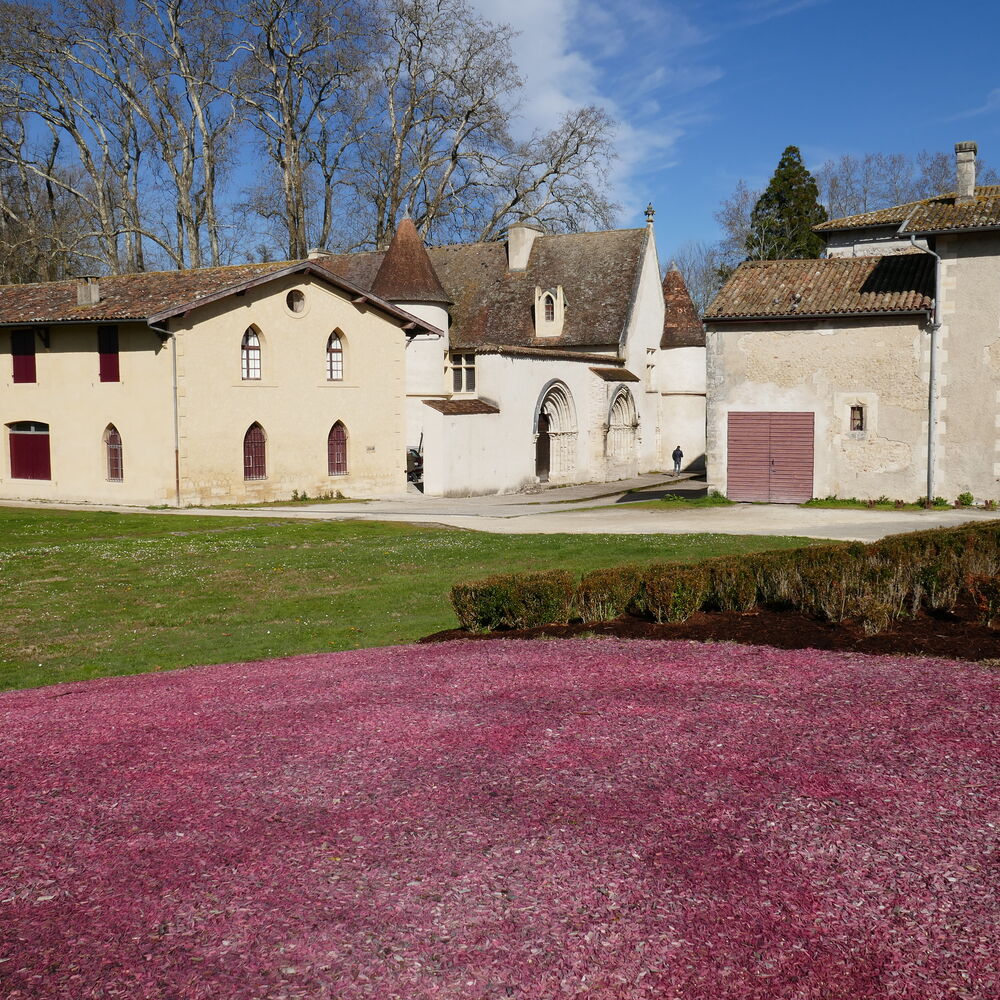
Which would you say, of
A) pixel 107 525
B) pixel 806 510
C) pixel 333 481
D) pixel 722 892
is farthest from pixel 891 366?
pixel 722 892

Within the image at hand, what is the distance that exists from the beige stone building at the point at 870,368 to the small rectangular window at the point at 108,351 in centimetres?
1688

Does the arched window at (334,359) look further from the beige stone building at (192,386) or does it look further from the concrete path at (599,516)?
the concrete path at (599,516)

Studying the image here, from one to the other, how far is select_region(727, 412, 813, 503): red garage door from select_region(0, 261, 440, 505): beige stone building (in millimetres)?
12143

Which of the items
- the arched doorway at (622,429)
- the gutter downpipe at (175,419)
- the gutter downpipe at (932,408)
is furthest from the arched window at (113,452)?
the gutter downpipe at (932,408)

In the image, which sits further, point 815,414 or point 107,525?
point 815,414

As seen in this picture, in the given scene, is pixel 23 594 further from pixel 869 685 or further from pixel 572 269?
pixel 572 269

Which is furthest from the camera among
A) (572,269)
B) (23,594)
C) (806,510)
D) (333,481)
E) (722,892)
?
(572,269)

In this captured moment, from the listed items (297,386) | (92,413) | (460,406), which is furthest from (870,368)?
(92,413)

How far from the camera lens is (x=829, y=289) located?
28.7 metres

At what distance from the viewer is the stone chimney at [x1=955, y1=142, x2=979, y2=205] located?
27.5 metres

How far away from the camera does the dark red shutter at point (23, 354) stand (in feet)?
105

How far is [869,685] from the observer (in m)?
8.10

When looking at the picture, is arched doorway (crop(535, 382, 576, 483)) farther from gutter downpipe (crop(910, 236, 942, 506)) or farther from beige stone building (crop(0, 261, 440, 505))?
gutter downpipe (crop(910, 236, 942, 506))

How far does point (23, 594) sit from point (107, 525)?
33.0ft
